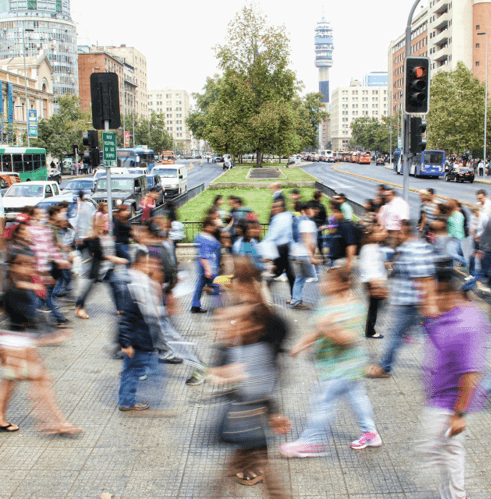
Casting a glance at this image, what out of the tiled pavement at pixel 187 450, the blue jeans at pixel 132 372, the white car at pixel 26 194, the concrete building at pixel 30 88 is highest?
the concrete building at pixel 30 88

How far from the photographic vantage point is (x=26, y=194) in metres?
23.1

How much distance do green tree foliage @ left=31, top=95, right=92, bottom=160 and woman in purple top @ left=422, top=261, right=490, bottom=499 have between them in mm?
59891

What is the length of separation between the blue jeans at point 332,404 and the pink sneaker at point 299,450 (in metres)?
0.05

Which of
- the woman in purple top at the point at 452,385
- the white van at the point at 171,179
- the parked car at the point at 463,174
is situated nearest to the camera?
the woman in purple top at the point at 452,385

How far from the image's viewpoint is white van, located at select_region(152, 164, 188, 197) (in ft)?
110

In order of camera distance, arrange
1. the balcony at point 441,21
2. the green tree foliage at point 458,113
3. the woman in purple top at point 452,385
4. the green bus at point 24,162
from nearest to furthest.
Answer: the woman in purple top at point 452,385 → the green bus at point 24,162 → the green tree foliage at point 458,113 → the balcony at point 441,21

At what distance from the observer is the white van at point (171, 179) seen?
3359 cm

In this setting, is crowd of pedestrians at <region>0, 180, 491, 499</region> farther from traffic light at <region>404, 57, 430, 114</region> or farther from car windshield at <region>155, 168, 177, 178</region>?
car windshield at <region>155, 168, 177, 178</region>

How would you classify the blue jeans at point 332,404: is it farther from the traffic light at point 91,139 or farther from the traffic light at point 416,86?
Answer: the traffic light at point 91,139

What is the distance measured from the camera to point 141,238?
7.43 metres

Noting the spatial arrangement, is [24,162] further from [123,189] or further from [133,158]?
[133,158]

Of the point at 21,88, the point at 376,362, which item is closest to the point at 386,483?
the point at 376,362

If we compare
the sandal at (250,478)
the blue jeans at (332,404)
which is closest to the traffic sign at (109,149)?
the blue jeans at (332,404)

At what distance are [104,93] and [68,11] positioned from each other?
561 ft
